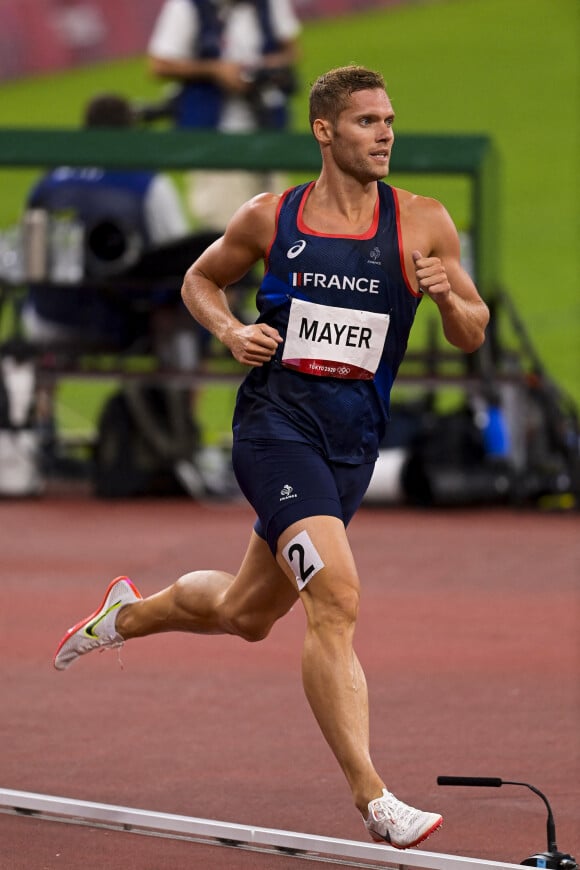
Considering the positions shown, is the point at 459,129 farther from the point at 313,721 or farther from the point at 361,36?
the point at 313,721

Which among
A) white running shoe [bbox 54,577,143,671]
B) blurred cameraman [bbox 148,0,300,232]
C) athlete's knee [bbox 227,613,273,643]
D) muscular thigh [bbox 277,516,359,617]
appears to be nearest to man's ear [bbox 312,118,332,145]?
muscular thigh [bbox 277,516,359,617]

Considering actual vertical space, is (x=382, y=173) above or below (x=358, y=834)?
above

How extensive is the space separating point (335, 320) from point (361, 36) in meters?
29.0

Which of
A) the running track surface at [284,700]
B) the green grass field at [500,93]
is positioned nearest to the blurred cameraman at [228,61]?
the running track surface at [284,700]

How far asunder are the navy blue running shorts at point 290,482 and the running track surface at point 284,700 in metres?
1.02

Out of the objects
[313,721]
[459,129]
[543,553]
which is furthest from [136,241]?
[459,129]

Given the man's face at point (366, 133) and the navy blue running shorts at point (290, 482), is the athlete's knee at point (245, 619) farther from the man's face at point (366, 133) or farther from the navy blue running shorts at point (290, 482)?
the man's face at point (366, 133)

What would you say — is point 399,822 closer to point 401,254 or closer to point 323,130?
point 401,254

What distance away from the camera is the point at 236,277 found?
631cm

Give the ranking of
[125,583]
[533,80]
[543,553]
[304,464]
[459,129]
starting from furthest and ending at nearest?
[533,80] → [459,129] → [543,553] → [125,583] → [304,464]

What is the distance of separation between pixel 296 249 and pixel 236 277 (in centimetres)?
43

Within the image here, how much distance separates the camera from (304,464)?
5789 mm

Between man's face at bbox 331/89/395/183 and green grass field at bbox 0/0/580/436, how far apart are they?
16590 millimetres

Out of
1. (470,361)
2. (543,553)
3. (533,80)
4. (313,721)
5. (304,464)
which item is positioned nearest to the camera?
(304,464)
